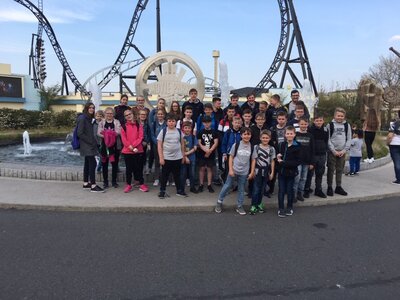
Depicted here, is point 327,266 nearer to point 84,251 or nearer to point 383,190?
point 84,251

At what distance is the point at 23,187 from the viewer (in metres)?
6.42

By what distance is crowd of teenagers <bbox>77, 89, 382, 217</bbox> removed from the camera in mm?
5379

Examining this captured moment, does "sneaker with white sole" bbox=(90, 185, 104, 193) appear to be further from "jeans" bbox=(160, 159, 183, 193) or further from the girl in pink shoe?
"jeans" bbox=(160, 159, 183, 193)

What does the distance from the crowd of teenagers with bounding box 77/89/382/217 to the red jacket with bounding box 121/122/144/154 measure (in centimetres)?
2

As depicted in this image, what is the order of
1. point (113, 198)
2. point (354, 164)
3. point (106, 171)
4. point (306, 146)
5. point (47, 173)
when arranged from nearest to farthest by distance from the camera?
1. point (306, 146)
2. point (113, 198)
3. point (106, 171)
4. point (47, 173)
5. point (354, 164)

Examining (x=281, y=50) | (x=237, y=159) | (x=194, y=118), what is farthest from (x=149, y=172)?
(x=281, y=50)

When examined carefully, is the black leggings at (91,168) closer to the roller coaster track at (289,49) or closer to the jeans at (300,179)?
the jeans at (300,179)

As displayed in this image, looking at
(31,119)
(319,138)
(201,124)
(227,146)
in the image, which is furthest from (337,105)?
(31,119)

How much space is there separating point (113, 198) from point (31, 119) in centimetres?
2332

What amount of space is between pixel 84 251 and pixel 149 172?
3284mm

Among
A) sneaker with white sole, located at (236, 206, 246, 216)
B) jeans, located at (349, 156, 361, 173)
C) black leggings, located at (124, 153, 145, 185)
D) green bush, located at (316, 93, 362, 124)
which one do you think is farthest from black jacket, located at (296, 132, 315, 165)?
green bush, located at (316, 93, 362, 124)

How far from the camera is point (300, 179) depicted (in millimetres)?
5934

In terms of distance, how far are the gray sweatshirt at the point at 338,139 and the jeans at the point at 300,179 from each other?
2.49 ft

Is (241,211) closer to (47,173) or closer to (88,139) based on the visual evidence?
(88,139)
